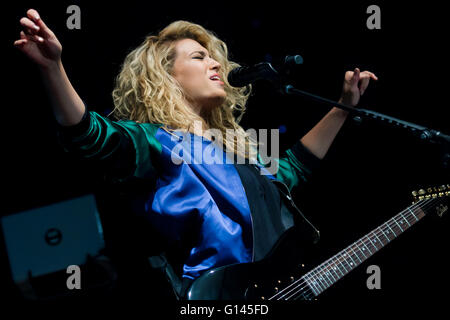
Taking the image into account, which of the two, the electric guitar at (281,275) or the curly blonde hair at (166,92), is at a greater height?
the curly blonde hair at (166,92)

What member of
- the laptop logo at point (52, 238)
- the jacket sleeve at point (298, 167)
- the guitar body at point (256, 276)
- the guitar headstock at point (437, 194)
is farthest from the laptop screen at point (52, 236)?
the guitar headstock at point (437, 194)

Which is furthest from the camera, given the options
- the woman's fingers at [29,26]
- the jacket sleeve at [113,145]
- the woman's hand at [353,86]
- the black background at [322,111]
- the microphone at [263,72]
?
the black background at [322,111]

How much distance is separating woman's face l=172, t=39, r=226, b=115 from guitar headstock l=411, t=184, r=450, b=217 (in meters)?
1.00

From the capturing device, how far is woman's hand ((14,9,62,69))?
3.37 ft

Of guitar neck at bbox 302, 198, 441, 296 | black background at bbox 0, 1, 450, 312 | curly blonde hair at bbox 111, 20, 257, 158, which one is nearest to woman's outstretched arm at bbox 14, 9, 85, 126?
curly blonde hair at bbox 111, 20, 257, 158

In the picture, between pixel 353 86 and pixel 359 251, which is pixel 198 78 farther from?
pixel 359 251

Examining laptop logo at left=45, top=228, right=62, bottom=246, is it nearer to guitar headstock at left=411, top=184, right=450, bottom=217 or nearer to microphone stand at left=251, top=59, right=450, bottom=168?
microphone stand at left=251, top=59, right=450, bottom=168

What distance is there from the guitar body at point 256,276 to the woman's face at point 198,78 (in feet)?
2.48

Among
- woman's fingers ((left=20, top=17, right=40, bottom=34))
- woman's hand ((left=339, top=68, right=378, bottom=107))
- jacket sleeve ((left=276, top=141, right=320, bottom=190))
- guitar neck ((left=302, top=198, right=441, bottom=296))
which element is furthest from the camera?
jacket sleeve ((left=276, top=141, right=320, bottom=190))

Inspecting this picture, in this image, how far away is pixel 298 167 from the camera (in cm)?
207

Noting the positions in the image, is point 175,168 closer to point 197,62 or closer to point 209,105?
point 209,105

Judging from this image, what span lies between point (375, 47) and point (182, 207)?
5.32 ft

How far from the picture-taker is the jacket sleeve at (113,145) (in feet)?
3.90

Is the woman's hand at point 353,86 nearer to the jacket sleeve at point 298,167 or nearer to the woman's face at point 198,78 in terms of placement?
the jacket sleeve at point 298,167
